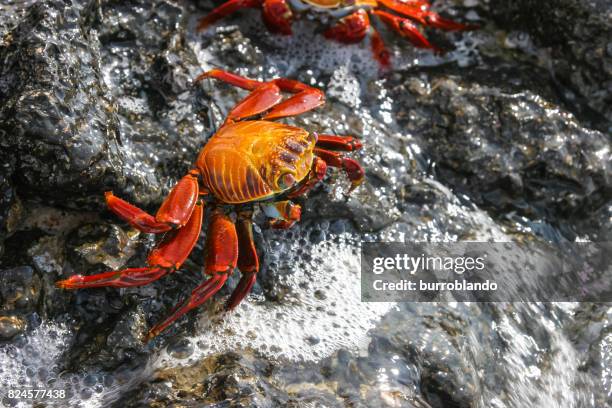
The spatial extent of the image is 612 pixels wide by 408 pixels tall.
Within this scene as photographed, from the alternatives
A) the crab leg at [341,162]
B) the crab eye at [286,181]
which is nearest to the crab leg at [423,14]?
the crab leg at [341,162]

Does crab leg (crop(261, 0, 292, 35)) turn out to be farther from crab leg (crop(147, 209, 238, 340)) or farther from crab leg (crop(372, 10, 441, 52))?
crab leg (crop(147, 209, 238, 340))

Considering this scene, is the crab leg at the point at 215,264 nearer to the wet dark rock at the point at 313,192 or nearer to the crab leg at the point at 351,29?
the wet dark rock at the point at 313,192

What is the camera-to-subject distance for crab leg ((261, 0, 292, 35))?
355 centimetres

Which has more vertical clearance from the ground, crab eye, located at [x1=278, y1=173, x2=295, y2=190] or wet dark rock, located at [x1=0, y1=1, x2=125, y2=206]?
wet dark rock, located at [x1=0, y1=1, x2=125, y2=206]

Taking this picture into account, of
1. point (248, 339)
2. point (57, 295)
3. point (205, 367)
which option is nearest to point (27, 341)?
point (57, 295)

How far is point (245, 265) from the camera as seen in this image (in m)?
2.69

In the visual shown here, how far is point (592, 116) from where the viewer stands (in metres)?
3.63

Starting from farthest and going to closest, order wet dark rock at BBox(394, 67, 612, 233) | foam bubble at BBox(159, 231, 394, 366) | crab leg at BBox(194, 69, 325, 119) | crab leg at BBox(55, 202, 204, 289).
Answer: wet dark rock at BBox(394, 67, 612, 233), crab leg at BBox(194, 69, 325, 119), foam bubble at BBox(159, 231, 394, 366), crab leg at BBox(55, 202, 204, 289)

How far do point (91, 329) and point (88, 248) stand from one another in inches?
13.1

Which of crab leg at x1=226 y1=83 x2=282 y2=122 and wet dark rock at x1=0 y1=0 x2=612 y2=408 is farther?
crab leg at x1=226 y1=83 x2=282 y2=122

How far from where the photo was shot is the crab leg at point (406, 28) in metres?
3.71

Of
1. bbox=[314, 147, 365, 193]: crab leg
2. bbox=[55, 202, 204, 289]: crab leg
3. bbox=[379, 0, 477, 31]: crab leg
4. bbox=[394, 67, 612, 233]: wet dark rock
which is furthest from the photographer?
bbox=[379, 0, 477, 31]: crab leg

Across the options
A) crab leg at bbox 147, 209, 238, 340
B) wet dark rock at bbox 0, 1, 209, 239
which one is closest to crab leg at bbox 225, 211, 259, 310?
crab leg at bbox 147, 209, 238, 340

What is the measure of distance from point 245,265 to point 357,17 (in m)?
1.78
